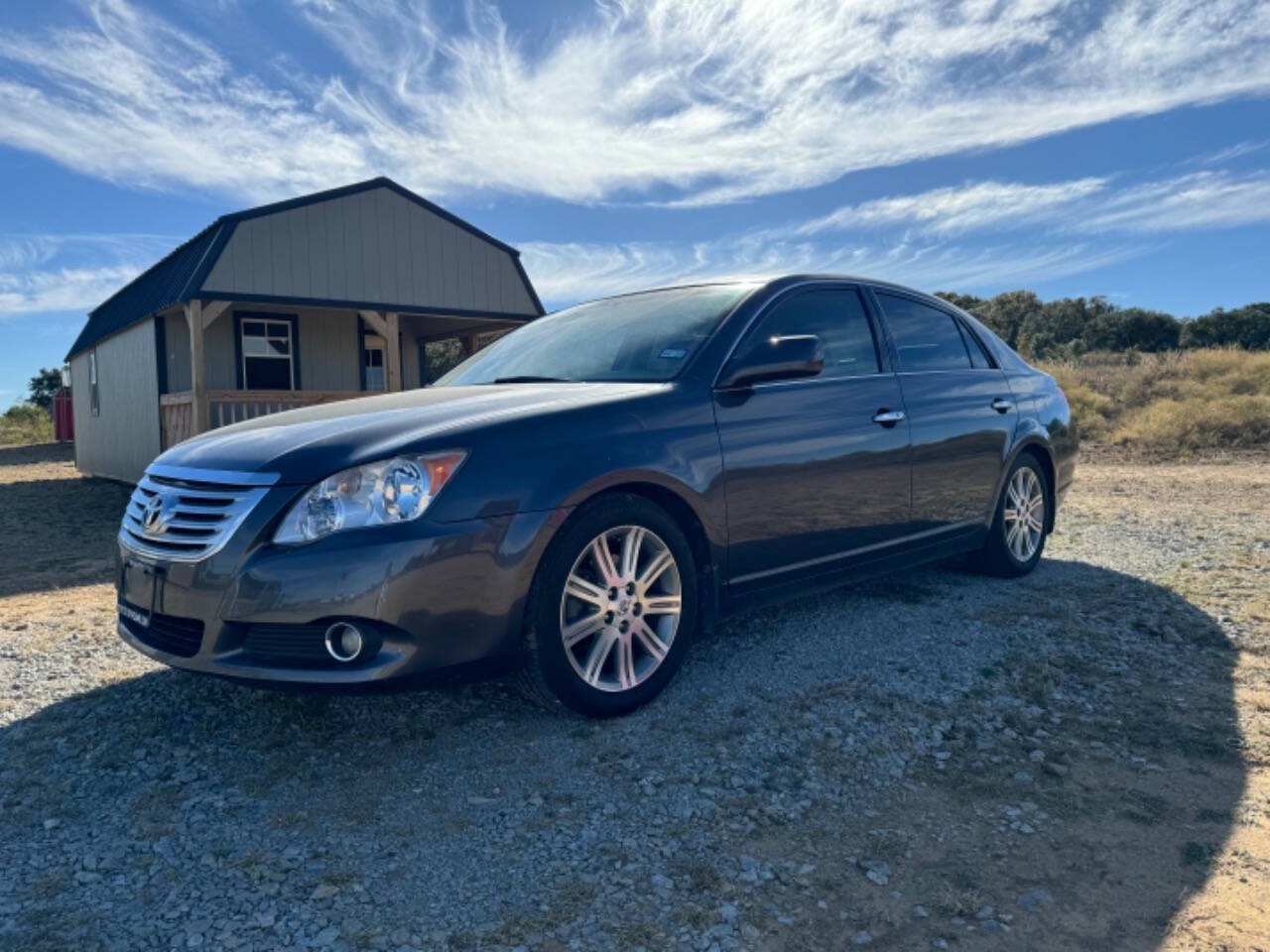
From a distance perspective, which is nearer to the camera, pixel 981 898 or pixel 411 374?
pixel 981 898

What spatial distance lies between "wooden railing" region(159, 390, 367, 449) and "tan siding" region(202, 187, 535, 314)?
1.47 metres

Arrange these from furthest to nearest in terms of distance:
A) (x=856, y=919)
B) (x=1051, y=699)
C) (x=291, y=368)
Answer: (x=291, y=368)
(x=1051, y=699)
(x=856, y=919)

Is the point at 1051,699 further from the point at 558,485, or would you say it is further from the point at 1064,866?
the point at 558,485

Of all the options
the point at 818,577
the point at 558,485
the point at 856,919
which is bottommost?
the point at 856,919

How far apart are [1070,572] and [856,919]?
4.03 metres

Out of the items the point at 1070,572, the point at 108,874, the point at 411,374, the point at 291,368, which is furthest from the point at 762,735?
the point at 411,374

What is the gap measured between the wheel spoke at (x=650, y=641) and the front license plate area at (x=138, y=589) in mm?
1611

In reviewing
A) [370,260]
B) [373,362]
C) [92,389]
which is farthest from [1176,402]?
[92,389]

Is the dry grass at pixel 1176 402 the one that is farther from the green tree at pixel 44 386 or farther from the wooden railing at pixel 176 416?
the green tree at pixel 44 386

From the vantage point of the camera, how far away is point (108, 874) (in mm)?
2344

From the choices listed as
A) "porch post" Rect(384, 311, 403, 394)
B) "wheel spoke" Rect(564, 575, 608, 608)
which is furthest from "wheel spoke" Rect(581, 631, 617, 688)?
"porch post" Rect(384, 311, 403, 394)

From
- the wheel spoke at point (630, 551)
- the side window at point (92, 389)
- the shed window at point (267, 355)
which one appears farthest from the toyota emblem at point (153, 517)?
the side window at point (92, 389)

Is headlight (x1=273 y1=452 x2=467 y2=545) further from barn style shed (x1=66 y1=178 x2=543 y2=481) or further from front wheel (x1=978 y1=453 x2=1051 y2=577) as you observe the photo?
barn style shed (x1=66 y1=178 x2=543 y2=481)

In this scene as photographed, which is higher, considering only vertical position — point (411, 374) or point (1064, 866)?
point (411, 374)
